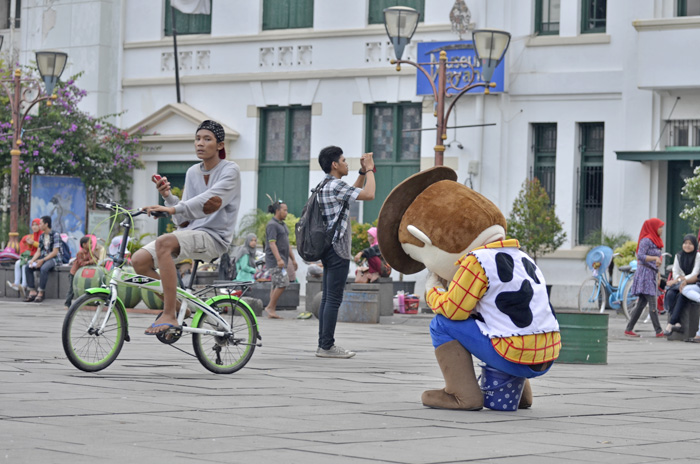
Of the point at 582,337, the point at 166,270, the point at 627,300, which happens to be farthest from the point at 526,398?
the point at 627,300

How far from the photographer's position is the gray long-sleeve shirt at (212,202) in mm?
9844

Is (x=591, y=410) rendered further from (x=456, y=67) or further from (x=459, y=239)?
(x=456, y=67)

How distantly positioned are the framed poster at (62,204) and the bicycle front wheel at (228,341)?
18.1 metres

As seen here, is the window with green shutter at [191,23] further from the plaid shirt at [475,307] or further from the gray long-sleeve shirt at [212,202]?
the plaid shirt at [475,307]

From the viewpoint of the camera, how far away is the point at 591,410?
8.13 meters

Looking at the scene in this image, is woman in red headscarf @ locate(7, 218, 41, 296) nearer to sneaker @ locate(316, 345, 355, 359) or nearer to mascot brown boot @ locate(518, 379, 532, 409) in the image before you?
sneaker @ locate(316, 345, 355, 359)

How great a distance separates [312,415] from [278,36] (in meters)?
23.0

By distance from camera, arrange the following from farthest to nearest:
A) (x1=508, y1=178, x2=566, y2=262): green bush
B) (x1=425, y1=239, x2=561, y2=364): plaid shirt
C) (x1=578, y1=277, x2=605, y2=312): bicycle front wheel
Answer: (x1=508, y1=178, x2=566, y2=262): green bush → (x1=578, y1=277, x2=605, y2=312): bicycle front wheel → (x1=425, y1=239, x2=561, y2=364): plaid shirt

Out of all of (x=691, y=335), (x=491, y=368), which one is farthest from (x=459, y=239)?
(x=691, y=335)

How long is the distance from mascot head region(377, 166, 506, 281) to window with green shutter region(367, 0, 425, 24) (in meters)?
20.5

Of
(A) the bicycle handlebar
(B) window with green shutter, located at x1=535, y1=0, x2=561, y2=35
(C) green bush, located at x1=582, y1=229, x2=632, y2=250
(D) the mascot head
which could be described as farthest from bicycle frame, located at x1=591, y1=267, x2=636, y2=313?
(D) the mascot head

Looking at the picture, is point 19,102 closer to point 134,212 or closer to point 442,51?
point 442,51

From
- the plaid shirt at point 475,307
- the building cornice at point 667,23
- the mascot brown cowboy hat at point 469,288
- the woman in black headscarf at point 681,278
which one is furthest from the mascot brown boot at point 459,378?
the building cornice at point 667,23

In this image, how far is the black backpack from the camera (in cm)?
1202
